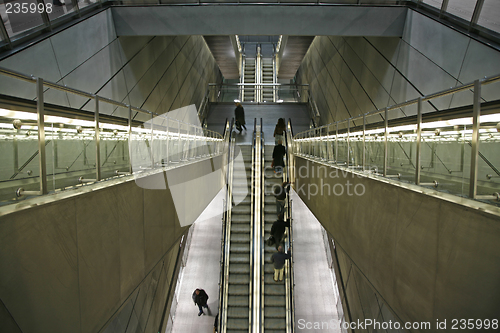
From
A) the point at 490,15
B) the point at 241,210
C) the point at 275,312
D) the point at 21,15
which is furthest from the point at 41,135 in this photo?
the point at 241,210

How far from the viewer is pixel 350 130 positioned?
489cm

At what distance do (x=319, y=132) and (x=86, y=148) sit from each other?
18.5 ft

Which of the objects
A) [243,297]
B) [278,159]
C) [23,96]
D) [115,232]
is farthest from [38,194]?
[278,159]

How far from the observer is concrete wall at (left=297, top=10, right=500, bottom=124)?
482 centimetres

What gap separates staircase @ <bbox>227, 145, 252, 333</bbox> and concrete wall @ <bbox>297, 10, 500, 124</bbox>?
4714 mm

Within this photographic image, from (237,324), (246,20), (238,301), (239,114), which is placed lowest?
(237,324)

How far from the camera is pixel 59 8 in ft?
19.3

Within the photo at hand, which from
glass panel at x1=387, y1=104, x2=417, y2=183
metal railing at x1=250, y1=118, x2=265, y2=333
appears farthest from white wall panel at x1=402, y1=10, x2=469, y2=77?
metal railing at x1=250, y1=118, x2=265, y2=333

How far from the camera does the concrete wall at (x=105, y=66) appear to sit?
4.52 metres

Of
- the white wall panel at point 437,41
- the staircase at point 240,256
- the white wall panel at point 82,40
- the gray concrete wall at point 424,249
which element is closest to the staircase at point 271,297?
the staircase at point 240,256

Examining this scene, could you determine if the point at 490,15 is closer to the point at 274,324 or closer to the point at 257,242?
the point at 257,242

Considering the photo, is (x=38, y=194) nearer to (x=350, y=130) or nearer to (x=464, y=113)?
(x=464, y=113)

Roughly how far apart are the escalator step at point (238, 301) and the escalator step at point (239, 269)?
684mm

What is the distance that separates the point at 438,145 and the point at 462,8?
4.65m
